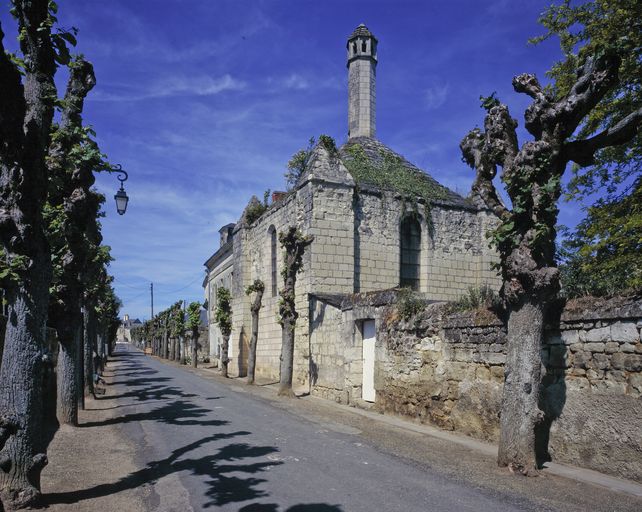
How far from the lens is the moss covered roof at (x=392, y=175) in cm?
1938

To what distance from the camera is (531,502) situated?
209 inches

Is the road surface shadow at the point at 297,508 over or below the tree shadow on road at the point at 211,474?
over

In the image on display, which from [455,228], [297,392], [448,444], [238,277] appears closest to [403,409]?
[448,444]

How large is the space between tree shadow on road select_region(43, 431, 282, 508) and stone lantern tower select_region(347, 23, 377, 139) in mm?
18390

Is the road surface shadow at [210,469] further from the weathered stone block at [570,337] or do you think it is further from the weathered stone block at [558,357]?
the weathered stone block at [570,337]

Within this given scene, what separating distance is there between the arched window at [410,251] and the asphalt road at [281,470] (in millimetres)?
9502

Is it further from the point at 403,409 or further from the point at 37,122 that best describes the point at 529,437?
the point at 37,122

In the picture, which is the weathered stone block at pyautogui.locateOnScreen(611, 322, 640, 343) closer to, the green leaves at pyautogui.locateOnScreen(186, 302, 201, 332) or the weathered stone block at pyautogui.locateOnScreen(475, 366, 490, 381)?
the weathered stone block at pyautogui.locateOnScreen(475, 366, 490, 381)

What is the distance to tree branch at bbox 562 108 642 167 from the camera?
6.40 m

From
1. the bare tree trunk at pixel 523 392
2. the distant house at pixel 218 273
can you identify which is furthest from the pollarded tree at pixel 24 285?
the distant house at pixel 218 273

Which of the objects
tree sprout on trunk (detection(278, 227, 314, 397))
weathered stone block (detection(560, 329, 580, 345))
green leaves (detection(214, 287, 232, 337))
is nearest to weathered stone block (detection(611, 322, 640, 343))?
weathered stone block (detection(560, 329, 580, 345))

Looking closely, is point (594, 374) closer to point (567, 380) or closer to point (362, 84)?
point (567, 380)

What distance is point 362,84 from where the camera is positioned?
78.1ft

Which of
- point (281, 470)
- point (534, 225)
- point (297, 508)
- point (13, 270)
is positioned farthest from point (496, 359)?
point (13, 270)
